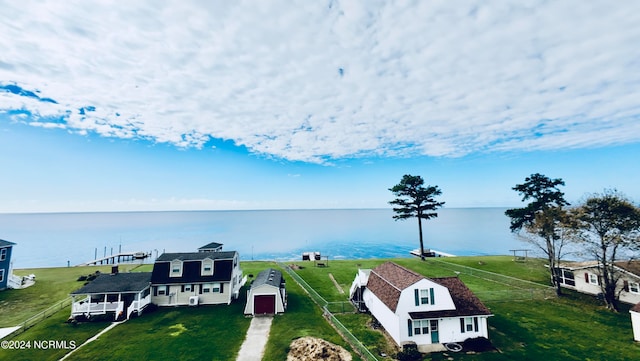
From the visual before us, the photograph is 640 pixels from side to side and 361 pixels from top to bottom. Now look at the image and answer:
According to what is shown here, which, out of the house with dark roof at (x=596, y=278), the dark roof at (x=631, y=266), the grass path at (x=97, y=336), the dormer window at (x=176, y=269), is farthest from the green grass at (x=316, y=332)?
the dark roof at (x=631, y=266)

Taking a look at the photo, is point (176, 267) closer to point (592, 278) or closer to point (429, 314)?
point (429, 314)

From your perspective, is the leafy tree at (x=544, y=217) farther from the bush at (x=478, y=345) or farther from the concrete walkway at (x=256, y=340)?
the concrete walkway at (x=256, y=340)

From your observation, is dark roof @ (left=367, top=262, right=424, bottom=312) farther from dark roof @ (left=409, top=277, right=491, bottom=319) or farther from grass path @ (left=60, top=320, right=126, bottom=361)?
grass path @ (left=60, top=320, right=126, bottom=361)

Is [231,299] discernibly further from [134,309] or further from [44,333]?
[44,333]

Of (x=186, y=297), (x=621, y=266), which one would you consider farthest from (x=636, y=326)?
(x=186, y=297)

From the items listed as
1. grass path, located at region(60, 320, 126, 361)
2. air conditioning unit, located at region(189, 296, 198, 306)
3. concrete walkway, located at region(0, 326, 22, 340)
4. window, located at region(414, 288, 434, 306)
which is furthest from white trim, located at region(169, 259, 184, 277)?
window, located at region(414, 288, 434, 306)

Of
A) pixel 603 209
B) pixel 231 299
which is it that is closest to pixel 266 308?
pixel 231 299

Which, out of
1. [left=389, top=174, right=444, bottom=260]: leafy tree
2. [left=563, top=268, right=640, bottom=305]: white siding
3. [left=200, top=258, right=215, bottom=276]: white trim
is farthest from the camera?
[left=389, top=174, right=444, bottom=260]: leafy tree
